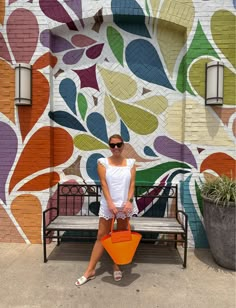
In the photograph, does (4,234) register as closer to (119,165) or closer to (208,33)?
(119,165)

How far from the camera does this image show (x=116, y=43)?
3.98 m

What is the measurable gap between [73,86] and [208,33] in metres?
2.03

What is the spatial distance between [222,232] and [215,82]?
6.30 ft

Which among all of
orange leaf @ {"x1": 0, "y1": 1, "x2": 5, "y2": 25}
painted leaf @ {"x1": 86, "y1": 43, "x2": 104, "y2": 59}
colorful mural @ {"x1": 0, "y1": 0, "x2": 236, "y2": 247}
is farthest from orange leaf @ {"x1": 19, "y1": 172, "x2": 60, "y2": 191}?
orange leaf @ {"x1": 0, "y1": 1, "x2": 5, "y2": 25}

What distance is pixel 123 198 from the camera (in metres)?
2.81

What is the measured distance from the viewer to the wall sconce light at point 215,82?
3.61 m

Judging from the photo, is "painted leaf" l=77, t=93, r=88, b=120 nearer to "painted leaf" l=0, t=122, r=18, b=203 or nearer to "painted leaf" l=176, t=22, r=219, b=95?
"painted leaf" l=0, t=122, r=18, b=203

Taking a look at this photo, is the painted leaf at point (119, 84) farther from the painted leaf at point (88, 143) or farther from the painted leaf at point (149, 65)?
the painted leaf at point (88, 143)

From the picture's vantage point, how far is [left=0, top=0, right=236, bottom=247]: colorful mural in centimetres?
375

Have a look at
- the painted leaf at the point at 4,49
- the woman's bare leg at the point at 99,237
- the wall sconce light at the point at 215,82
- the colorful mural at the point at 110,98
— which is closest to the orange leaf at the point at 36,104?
the colorful mural at the point at 110,98

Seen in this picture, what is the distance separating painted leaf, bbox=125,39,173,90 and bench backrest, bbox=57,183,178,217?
1545 millimetres

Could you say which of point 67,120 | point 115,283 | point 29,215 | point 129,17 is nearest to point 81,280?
point 115,283

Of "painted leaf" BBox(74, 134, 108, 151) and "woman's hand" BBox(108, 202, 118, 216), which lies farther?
"painted leaf" BBox(74, 134, 108, 151)

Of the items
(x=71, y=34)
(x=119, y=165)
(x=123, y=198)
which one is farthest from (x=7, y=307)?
(x=71, y=34)
